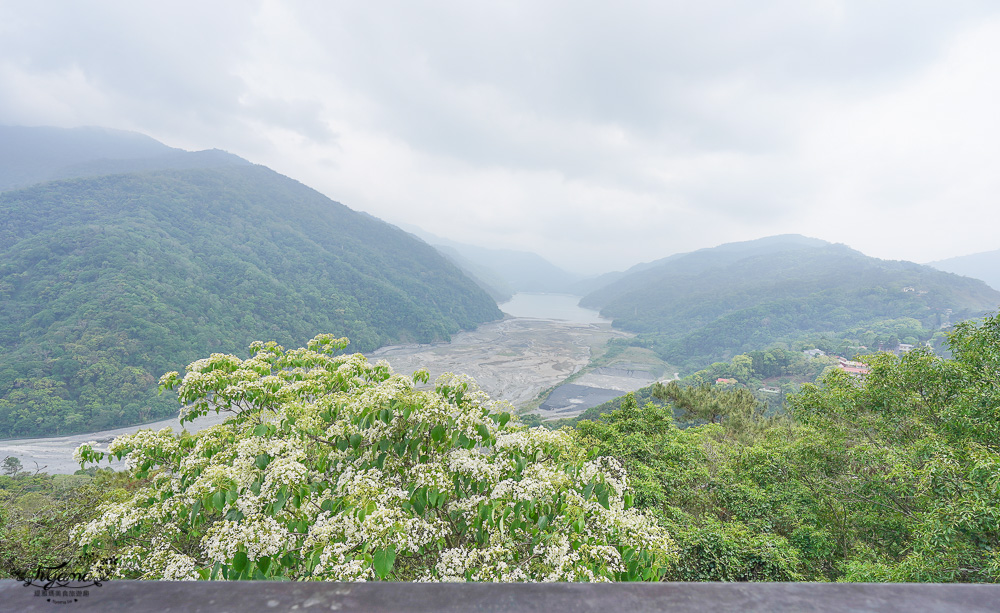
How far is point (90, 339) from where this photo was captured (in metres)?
48.6

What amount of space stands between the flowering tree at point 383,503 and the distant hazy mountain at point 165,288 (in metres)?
55.4

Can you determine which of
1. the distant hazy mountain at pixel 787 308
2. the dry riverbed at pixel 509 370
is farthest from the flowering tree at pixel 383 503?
the distant hazy mountain at pixel 787 308

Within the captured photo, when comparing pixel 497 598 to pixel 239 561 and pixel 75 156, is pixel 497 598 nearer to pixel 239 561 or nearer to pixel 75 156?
pixel 239 561

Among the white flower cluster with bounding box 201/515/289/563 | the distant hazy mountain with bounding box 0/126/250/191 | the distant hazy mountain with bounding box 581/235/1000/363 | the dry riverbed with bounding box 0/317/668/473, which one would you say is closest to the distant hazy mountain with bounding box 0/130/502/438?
the dry riverbed with bounding box 0/317/668/473

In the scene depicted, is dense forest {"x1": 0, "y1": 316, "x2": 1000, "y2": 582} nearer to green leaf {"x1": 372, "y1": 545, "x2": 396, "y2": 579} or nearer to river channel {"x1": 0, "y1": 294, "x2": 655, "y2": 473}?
green leaf {"x1": 372, "y1": 545, "x2": 396, "y2": 579}

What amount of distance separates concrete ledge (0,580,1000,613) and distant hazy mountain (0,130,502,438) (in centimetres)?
5945

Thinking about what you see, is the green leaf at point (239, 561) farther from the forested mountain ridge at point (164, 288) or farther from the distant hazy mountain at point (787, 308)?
the distant hazy mountain at point (787, 308)

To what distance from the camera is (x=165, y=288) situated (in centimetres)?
6556

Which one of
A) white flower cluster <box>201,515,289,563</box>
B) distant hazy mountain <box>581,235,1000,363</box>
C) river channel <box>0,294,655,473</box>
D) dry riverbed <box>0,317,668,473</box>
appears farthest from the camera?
distant hazy mountain <box>581,235,1000,363</box>

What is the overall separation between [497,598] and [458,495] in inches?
114

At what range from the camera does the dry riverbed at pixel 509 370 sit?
37.3m

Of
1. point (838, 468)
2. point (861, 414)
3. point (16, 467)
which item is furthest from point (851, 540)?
point (16, 467)

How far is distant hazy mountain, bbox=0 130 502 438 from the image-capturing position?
145ft

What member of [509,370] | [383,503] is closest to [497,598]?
[383,503]
